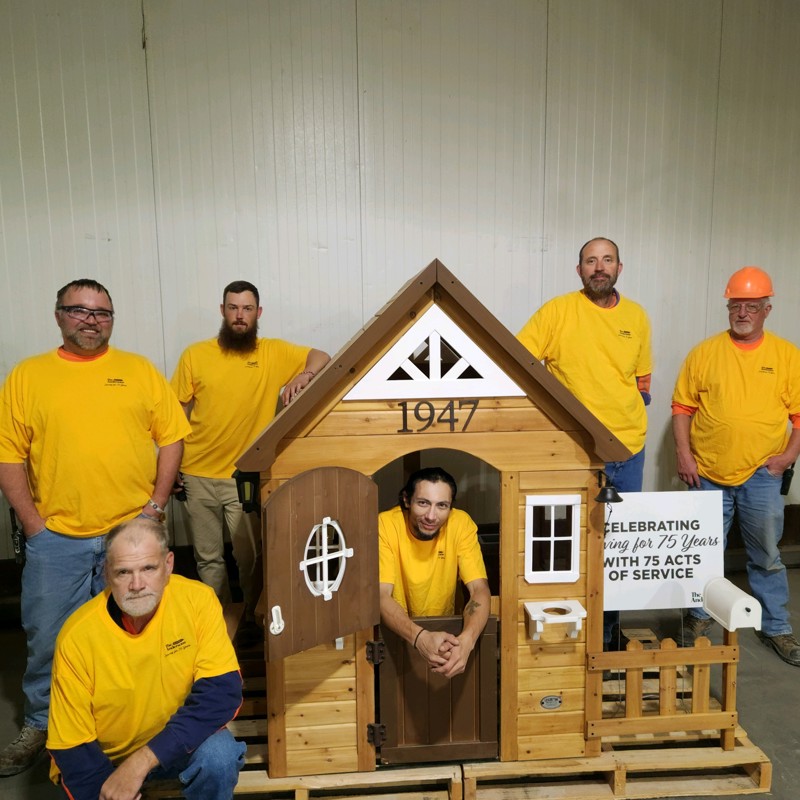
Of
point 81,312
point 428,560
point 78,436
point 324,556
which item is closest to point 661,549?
point 428,560

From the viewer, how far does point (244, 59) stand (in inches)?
185

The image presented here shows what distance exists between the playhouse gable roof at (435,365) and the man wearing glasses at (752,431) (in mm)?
1730

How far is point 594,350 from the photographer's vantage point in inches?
159

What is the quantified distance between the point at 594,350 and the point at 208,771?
2.96 metres

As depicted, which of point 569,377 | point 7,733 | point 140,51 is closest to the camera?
point 7,733

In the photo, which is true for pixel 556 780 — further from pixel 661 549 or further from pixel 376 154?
pixel 376 154

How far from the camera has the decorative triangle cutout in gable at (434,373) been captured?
2.99 meters

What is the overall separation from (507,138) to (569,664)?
12.2ft

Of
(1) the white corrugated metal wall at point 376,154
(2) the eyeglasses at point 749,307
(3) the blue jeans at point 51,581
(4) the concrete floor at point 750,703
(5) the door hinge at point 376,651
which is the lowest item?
(4) the concrete floor at point 750,703

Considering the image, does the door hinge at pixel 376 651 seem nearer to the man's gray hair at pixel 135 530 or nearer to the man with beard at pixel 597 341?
the man's gray hair at pixel 135 530

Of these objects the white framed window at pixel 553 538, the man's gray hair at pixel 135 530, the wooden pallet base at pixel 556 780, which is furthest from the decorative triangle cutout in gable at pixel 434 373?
the wooden pallet base at pixel 556 780

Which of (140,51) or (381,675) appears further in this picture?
(140,51)

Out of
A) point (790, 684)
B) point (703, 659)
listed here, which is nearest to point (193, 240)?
point (703, 659)

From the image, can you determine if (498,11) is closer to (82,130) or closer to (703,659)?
(82,130)
